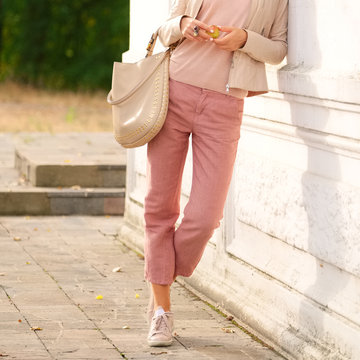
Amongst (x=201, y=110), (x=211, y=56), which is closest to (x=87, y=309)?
(x=201, y=110)

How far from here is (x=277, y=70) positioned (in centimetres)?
518

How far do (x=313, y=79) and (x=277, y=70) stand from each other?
0.42 metres

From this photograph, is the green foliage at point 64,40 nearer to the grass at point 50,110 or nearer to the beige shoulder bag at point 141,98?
the grass at point 50,110

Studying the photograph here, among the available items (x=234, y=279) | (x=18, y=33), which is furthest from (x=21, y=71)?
(x=234, y=279)

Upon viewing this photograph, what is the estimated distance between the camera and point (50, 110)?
76.1ft

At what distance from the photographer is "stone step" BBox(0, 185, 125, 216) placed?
9.24 metres

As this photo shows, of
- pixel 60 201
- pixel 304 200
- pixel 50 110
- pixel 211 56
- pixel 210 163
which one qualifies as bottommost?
pixel 50 110

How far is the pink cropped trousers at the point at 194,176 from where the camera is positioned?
16.1 ft

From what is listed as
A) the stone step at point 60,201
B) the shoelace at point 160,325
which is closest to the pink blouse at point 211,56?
the shoelace at point 160,325

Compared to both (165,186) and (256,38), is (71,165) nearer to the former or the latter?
(165,186)

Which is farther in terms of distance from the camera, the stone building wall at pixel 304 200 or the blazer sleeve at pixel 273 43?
the blazer sleeve at pixel 273 43

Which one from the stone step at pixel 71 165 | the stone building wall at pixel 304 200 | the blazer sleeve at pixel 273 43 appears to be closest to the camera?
the stone building wall at pixel 304 200

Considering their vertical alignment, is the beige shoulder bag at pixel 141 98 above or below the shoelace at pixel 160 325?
above

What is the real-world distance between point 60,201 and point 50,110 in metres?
14.1
